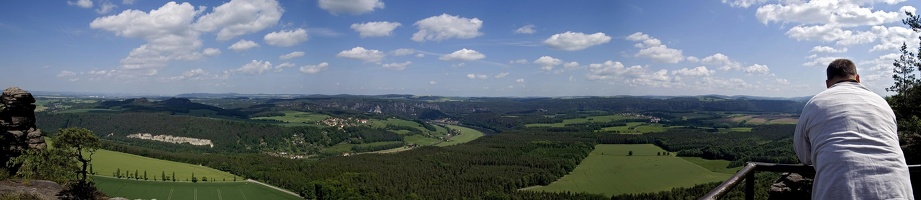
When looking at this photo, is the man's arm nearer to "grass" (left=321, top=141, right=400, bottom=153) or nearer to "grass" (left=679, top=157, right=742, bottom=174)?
"grass" (left=679, top=157, right=742, bottom=174)

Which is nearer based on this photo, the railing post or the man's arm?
the man's arm

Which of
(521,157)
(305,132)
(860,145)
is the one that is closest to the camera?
(860,145)

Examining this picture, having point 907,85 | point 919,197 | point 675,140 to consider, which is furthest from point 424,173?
point 919,197

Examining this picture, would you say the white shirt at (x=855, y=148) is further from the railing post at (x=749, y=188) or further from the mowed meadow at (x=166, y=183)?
the mowed meadow at (x=166, y=183)

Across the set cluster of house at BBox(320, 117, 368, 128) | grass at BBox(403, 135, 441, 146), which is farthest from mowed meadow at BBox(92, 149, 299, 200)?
cluster of house at BBox(320, 117, 368, 128)

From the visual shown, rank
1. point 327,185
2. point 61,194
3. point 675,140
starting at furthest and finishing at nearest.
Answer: point 675,140 → point 327,185 → point 61,194

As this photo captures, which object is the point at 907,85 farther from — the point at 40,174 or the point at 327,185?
the point at 327,185
